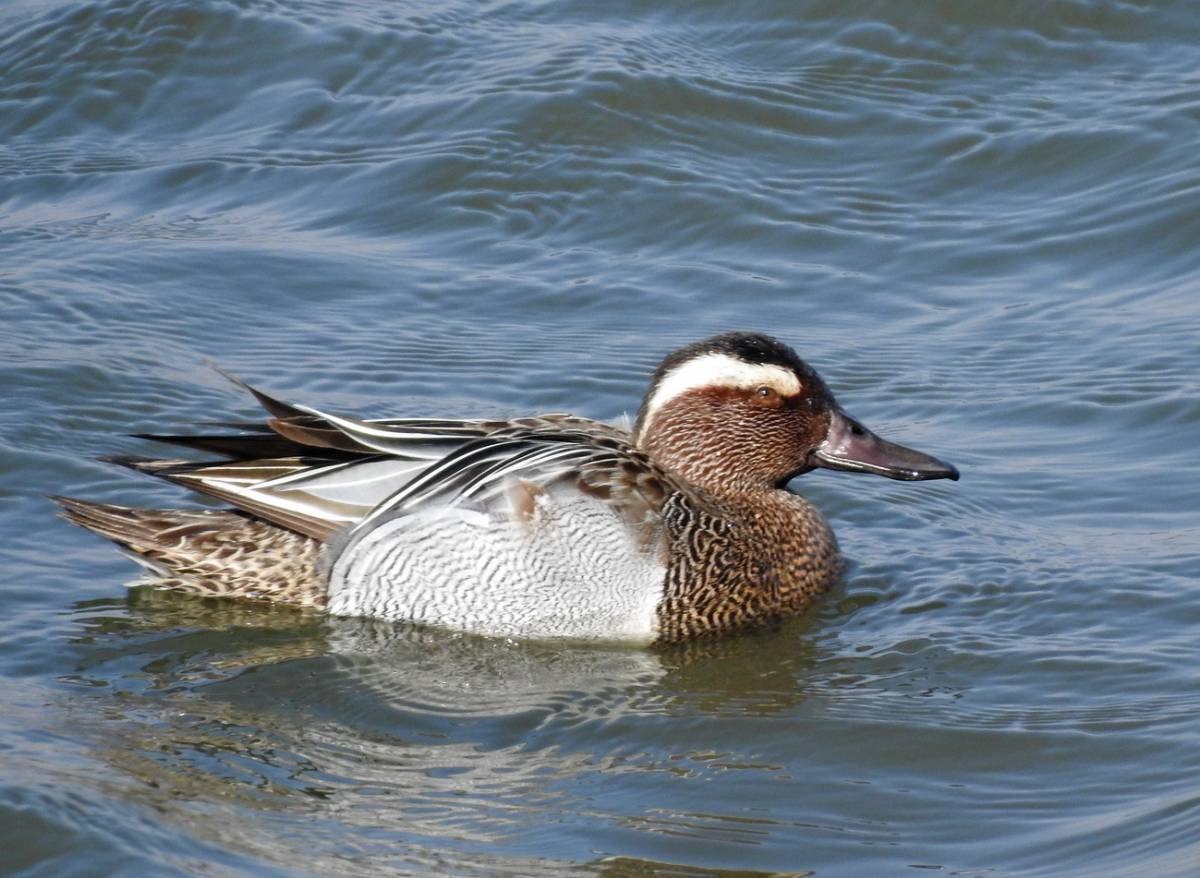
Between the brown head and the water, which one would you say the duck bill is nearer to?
the brown head

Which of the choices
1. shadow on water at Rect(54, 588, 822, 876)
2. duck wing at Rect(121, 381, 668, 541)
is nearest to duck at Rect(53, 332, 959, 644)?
duck wing at Rect(121, 381, 668, 541)

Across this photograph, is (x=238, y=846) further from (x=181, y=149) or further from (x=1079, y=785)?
(x=181, y=149)

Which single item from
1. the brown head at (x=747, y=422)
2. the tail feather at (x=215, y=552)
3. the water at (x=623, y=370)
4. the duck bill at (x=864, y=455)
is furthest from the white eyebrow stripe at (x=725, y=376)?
the tail feather at (x=215, y=552)

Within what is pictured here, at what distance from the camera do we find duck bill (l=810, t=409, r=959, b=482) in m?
7.95

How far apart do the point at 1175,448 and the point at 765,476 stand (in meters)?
1.89

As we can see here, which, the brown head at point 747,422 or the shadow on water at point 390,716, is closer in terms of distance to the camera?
the shadow on water at point 390,716

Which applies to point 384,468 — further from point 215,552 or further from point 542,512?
point 215,552

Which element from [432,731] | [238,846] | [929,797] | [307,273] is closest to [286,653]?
[432,731]

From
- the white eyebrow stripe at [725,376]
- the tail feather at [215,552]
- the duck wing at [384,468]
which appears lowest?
the tail feather at [215,552]

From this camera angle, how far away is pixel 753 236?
11.1 metres

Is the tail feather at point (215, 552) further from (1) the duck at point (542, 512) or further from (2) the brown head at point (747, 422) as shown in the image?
(2) the brown head at point (747, 422)

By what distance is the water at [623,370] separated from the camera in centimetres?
607

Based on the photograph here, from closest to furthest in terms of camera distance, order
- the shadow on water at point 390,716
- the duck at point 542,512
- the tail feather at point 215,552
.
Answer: the shadow on water at point 390,716 → the duck at point 542,512 → the tail feather at point 215,552

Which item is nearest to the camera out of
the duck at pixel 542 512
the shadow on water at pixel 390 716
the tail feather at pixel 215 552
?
the shadow on water at pixel 390 716
